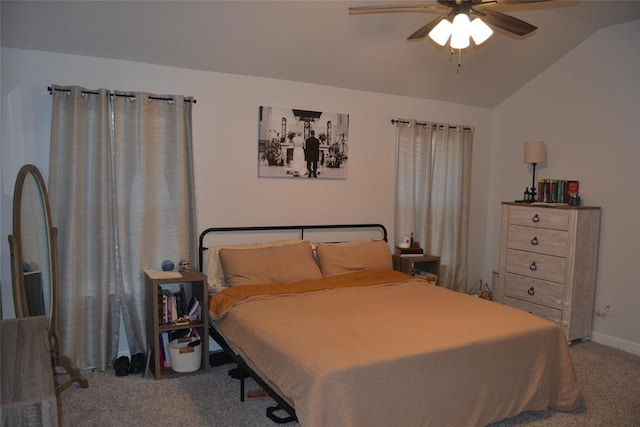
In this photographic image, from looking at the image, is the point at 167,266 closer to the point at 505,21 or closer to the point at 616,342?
the point at 505,21

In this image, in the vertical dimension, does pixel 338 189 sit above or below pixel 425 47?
below

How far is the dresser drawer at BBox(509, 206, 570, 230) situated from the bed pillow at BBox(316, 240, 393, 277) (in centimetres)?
127

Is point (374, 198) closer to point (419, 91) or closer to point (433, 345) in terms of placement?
point (419, 91)

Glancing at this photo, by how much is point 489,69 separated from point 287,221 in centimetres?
236

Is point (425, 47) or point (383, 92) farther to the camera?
point (383, 92)

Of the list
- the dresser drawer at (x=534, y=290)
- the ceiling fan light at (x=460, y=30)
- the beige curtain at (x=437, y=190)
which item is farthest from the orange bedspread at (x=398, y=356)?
the ceiling fan light at (x=460, y=30)

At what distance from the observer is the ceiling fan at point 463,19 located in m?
2.49

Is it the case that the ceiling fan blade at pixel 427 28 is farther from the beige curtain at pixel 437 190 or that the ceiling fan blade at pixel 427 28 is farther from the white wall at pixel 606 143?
the white wall at pixel 606 143

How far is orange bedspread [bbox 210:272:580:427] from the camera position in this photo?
2.23 metres

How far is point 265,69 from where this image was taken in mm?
3891

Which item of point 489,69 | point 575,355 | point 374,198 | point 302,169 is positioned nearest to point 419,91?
point 489,69

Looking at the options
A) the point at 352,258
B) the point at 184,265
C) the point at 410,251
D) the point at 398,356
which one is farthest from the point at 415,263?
the point at 398,356

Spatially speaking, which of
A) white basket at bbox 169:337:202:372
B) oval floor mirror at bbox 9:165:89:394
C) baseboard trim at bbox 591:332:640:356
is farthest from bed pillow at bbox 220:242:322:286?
baseboard trim at bbox 591:332:640:356

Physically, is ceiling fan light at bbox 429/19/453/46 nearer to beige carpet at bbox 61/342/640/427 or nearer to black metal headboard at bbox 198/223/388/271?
black metal headboard at bbox 198/223/388/271
